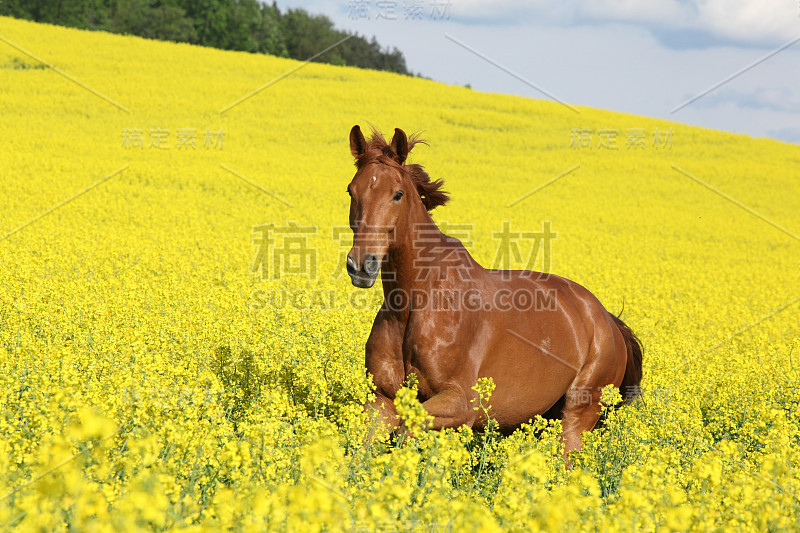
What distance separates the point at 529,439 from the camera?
4.35m

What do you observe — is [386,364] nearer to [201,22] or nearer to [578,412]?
[578,412]

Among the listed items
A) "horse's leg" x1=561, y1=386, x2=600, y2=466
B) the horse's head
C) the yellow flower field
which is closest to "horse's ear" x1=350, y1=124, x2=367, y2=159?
the horse's head

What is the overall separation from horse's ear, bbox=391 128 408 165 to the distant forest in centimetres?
5872

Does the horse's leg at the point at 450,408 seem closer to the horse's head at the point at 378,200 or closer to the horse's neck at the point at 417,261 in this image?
the horse's neck at the point at 417,261

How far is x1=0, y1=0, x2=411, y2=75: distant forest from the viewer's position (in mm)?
57188

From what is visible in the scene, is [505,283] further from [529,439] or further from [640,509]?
[640,509]

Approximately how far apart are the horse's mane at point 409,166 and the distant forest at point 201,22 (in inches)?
2304

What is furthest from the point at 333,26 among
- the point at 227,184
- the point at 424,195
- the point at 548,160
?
the point at 424,195

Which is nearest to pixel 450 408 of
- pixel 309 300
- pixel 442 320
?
pixel 442 320

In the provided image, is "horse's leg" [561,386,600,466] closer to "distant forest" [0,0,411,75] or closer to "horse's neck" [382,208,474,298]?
"horse's neck" [382,208,474,298]

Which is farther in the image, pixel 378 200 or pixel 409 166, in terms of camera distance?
pixel 409 166

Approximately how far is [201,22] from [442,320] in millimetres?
63135

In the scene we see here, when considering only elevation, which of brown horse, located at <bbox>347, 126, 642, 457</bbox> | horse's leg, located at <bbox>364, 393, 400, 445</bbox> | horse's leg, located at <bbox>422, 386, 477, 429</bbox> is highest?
brown horse, located at <bbox>347, 126, 642, 457</bbox>

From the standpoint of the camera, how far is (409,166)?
182 inches
